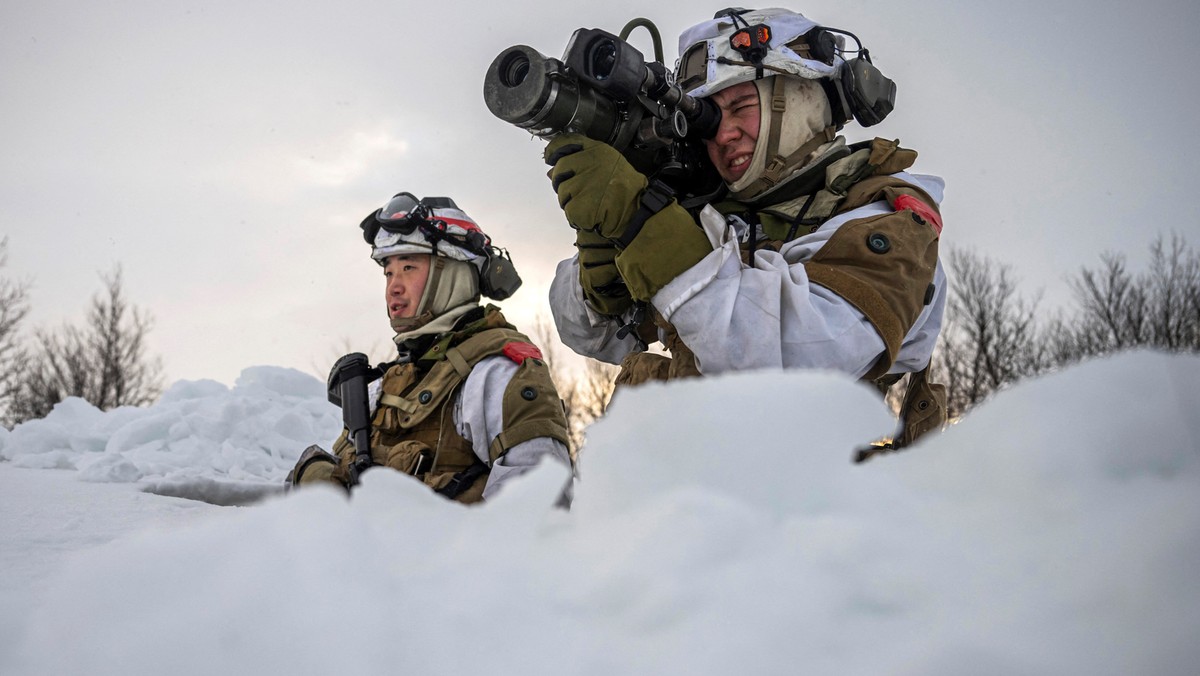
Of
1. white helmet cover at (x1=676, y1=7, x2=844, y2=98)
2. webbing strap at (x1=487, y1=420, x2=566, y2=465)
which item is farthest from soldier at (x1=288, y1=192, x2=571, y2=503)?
white helmet cover at (x1=676, y1=7, x2=844, y2=98)

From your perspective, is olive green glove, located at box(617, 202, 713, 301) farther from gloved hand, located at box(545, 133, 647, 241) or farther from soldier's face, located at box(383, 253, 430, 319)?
soldier's face, located at box(383, 253, 430, 319)

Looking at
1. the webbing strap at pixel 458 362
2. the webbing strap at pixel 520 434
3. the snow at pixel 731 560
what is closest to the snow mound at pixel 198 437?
the webbing strap at pixel 458 362

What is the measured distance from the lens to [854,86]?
261cm

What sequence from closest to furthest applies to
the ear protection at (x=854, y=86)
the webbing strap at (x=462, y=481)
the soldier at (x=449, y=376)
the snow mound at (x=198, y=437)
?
the ear protection at (x=854, y=86), the webbing strap at (x=462, y=481), the soldier at (x=449, y=376), the snow mound at (x=198, y=437)

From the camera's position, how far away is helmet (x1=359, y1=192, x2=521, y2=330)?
4520 mm

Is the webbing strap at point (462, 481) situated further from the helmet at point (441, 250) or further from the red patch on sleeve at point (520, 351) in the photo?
the helmet at point (441, 250)

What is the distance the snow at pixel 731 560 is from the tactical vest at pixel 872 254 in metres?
1.01

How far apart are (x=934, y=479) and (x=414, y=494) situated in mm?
→ 637

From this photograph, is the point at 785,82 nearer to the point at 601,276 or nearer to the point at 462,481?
the point at 601,276

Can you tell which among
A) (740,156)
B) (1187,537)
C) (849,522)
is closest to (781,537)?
(849,522)

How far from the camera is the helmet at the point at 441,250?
4.52 metres

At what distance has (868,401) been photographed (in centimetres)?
110

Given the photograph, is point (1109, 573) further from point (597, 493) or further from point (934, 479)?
point (597, 493)

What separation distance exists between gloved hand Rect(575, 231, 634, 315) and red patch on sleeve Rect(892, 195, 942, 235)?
0.75 metres
